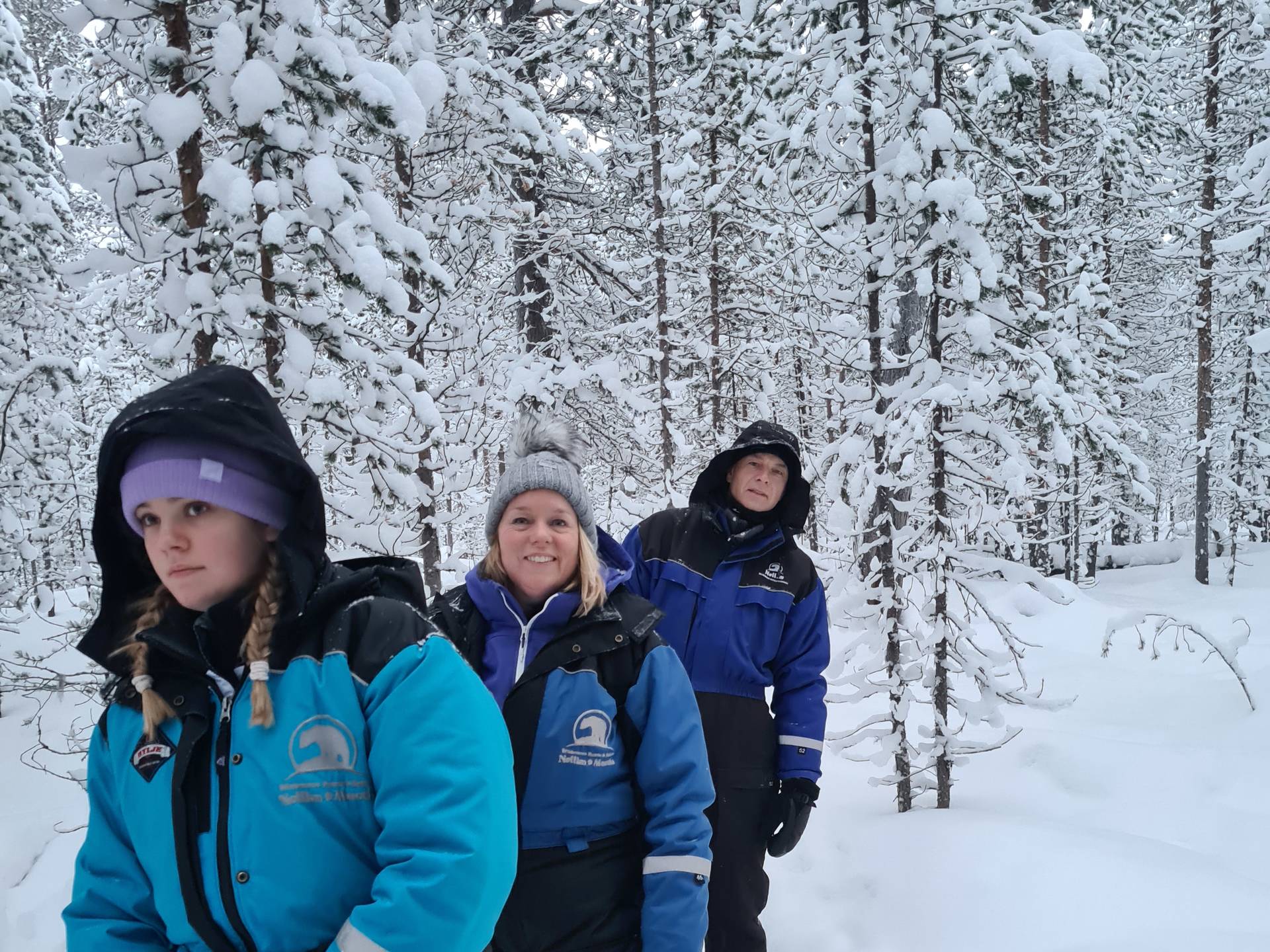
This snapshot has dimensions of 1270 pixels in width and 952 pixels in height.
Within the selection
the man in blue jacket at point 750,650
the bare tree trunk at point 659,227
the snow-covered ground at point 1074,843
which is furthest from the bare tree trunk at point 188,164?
the bare tree trunk at point 659,227

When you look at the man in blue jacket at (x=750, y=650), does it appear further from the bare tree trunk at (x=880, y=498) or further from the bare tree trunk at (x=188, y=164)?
the bare tree trunk at (x=188, y=164)

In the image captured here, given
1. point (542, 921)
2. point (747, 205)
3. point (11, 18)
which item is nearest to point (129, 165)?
point (542, 921)

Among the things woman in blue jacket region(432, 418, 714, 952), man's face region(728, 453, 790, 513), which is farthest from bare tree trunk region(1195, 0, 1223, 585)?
woman in blue jacket region(432, 418, 714, 952)

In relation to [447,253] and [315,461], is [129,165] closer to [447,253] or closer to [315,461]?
[315,461]

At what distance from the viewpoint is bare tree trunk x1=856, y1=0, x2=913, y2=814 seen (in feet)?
18.0

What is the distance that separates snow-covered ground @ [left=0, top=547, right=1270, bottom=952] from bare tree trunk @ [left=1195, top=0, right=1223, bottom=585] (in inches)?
391

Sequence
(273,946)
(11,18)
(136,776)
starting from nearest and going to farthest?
(273,946)
(136,776)
(11,18)

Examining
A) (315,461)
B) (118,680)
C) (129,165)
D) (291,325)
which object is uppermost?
(129,165)

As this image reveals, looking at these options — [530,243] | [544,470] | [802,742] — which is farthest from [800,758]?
[530,243]

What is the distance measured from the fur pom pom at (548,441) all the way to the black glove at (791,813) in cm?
210

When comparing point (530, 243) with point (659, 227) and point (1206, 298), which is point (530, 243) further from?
point (1206, 298)

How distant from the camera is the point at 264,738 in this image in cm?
151

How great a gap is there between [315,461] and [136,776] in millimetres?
3053

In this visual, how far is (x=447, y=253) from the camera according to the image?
7.08m
